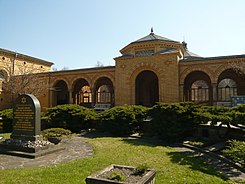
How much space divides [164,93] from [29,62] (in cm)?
2505

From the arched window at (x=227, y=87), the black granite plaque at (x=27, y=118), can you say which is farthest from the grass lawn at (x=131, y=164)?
the arched window at (x=227, y=87)

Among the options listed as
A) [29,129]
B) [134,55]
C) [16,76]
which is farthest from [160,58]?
[16,76]

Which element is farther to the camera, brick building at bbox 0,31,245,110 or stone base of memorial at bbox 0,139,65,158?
brick building at bbox 0,31,245,110

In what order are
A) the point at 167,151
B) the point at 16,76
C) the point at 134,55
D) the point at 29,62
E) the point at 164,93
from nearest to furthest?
the point at 167,151 < the point at 164,93 < the point at 134,55 < the point at 16,76 < the point at 29,62

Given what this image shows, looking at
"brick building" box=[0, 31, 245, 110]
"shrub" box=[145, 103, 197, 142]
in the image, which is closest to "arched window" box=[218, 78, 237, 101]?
"brick building" box=[0, 31, 245, 110]

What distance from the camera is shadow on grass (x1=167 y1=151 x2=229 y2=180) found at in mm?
6683

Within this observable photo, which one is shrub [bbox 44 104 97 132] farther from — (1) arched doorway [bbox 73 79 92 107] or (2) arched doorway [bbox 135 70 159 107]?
(1) arched doorway [bbox 73 79 92 107]

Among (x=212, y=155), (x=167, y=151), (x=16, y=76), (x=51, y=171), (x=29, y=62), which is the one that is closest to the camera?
(x=51, y=171)

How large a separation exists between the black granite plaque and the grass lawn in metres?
2.92

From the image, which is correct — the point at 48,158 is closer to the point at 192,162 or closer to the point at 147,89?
the point at 192,162

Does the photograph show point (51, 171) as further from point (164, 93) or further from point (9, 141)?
point (164, 93)

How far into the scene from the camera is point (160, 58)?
23031mm

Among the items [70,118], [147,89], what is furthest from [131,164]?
[147,89]

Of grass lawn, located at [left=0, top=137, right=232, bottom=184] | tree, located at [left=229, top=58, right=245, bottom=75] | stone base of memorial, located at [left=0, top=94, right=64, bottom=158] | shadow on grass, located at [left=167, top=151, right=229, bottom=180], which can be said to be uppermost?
tree, located at [left=229, top=58, right=245, bottom=75]
